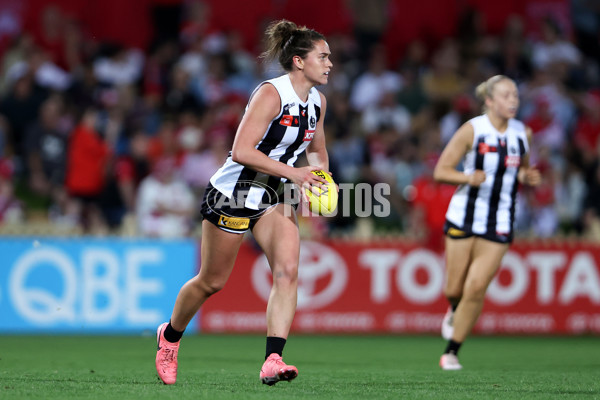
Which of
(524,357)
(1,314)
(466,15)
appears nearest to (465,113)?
(466,15)

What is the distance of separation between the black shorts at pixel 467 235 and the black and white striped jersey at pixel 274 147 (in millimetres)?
2341

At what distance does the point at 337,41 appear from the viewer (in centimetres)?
1673

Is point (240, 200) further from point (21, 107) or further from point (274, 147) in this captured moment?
point (21, 107)

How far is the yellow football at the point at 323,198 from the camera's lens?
598cm

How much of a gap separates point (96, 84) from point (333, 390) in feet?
32.5

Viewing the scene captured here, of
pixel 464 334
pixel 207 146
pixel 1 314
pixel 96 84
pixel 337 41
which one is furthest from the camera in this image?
pixel 337 41

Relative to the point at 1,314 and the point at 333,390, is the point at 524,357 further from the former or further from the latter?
the point at 1,314

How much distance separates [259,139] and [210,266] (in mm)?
885

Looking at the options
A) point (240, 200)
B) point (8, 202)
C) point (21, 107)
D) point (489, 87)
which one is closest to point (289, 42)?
point (240, 200)

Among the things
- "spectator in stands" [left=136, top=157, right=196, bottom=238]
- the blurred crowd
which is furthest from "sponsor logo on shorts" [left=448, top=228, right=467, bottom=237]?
"spectator in stands" [left=136, top=157, right=196, bottom=238]

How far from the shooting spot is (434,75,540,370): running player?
808cm

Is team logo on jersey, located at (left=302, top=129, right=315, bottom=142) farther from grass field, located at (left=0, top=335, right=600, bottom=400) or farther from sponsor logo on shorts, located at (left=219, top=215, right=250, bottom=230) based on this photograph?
grass field, located at (left=0, top=335, right=600, bottom=400)

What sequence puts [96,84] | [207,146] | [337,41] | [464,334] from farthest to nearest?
1. [337,41]
2. [96,84]
3. [207,146]
4. [464,334]

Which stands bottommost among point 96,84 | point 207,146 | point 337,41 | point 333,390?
point 333,390
